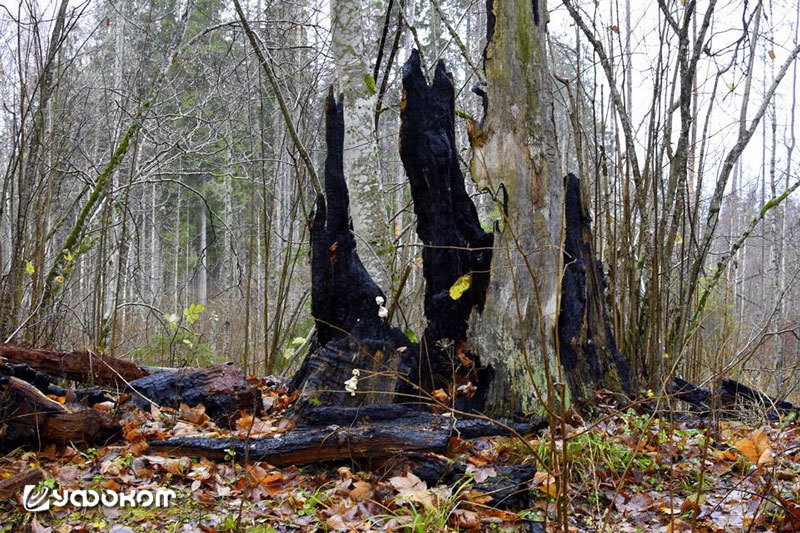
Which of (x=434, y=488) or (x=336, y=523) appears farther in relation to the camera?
Answer: (x=434, y=488)

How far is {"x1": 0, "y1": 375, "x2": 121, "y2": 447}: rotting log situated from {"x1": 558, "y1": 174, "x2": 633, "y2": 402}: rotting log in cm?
262

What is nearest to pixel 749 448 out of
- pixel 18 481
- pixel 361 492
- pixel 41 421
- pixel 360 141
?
pixel 361 492

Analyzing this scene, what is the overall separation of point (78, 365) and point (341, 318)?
173 cm

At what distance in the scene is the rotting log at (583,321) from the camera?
3.56 meters

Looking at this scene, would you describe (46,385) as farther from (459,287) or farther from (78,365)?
(459,287)

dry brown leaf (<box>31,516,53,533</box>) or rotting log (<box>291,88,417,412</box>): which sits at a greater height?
rotting log (<box>291,88,417,412</box>)

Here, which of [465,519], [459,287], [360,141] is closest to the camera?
[465,519]

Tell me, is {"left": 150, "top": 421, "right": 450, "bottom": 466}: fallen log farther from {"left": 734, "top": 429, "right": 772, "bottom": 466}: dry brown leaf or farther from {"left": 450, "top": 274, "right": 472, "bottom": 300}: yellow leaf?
{"left": 734, "top": 429, "right": 772, "bottom": 466}: dry brown leaf

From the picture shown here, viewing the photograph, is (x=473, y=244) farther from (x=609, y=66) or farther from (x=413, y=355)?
(x=609, y=66)

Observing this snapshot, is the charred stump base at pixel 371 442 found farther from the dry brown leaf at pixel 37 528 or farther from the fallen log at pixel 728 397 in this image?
the fallen log at pixel 728 397

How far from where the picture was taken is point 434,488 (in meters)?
2.44

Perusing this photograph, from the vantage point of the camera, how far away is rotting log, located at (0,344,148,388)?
3.47 meters

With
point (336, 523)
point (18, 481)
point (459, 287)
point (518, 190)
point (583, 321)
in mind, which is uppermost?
point (518, 190)

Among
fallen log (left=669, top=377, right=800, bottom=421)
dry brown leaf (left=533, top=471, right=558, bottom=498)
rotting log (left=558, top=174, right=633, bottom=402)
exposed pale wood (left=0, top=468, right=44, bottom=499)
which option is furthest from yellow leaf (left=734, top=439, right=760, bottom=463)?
exposed pale wood (left=0, top=468, right=44, bottom=499)
